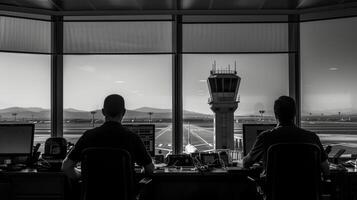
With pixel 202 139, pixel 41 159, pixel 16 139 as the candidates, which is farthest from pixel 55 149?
pixel 202 139

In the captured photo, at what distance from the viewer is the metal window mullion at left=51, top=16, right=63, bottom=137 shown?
5270 mm

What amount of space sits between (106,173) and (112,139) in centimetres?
22

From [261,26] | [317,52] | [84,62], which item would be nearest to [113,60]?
[84,62]

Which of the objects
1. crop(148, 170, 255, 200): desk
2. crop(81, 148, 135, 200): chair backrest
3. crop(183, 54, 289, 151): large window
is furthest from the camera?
crop(183, 54, 289, 151): large window

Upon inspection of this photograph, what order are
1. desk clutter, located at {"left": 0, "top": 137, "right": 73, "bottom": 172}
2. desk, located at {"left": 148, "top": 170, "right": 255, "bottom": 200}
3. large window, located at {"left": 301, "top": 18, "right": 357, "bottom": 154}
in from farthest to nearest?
1. large window, located at {"left": 301, "top": 18, "right": 357, "bottom": 154}
2. desk, located at {"left": 148, "top": 170, "right": 255, "bottom": 200}
3. desk clutter, located at {"left": 0, "top": 137, "right": 73, "bottom": 172}

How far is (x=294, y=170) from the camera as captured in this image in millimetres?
2598

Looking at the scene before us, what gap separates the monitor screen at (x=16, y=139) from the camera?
4102mm

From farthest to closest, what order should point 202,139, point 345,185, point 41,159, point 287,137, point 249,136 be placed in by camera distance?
point 202,139 → point 41,159 → point 249,136 → point 345,185 → point 287,137

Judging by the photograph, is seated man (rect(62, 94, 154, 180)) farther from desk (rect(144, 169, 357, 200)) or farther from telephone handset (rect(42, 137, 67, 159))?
telephone handset (rect(42, 137, 67, 159))

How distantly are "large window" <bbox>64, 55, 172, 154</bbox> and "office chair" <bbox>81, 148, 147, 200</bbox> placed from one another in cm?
281

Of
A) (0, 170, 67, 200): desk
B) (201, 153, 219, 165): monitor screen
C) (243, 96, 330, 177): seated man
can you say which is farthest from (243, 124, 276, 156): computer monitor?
(0, 170, 67, 200): desk

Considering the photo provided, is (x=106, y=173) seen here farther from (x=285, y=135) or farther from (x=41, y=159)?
(x=41, y=159)

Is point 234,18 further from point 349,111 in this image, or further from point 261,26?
point 349,111

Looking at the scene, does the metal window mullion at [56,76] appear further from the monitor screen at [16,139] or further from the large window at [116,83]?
the monitor screen at [16,139]
